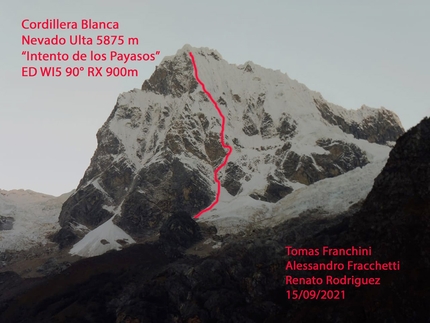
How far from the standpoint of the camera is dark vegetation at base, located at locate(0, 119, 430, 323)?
282ft

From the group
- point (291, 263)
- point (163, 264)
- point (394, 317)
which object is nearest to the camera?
point (394, 317)

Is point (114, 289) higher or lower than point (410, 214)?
lower

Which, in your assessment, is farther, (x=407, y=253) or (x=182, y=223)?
(x=182, y=223)

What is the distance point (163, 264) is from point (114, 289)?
2390 centimetres

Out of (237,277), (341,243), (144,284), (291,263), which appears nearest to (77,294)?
(144,284)

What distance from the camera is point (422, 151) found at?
102500mm

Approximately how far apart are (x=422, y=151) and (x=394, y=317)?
38.5 meters

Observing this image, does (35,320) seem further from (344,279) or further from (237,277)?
(344,279)

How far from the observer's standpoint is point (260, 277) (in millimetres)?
126750

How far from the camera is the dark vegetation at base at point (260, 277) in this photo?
8600 cm

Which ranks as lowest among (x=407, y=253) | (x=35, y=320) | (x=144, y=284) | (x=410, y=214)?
(x=35, y=320)

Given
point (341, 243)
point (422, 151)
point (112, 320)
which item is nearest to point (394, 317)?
point (341, 243)

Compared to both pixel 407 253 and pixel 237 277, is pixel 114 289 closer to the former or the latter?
pixel 237 277

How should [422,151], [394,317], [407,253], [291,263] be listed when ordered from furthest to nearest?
[291,263] < [422,151] < [407,253] < [394,317]
